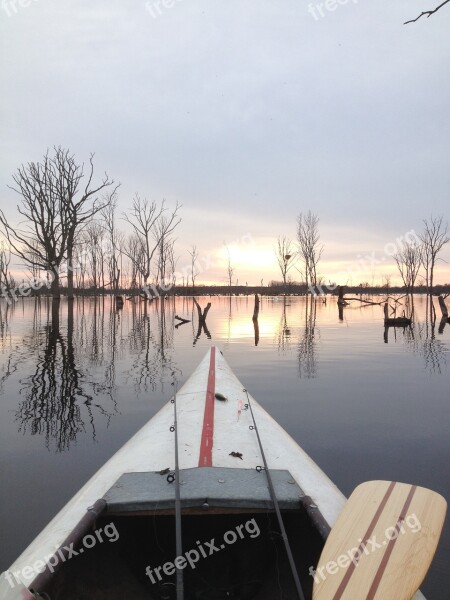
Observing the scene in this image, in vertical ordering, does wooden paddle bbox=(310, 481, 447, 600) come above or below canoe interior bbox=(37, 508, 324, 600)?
above

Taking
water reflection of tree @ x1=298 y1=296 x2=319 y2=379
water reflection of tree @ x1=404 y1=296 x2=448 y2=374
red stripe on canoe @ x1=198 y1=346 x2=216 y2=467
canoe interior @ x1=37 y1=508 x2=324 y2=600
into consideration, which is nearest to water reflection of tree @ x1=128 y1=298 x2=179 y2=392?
red stripe on canoe @ x1=198 y1=346 x2=216 y2=467

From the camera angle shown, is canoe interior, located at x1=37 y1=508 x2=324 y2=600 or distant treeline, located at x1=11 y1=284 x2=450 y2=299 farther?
distant treeline, located at x1=11 y1=284 x2=450 y2=299

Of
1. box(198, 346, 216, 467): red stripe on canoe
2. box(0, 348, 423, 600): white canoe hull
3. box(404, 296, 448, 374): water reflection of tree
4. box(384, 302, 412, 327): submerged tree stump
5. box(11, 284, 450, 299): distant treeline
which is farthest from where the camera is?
box(11, 284, 450, 299): distant treeline

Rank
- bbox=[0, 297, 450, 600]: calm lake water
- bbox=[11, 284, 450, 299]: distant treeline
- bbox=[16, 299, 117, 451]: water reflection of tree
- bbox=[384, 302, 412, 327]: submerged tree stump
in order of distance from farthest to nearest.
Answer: bbox=[11, 284, 450, 299]: distant treeline < bbox=[384, 302, 412, 327]: submerged tree stump < bbox=[16, 299, 117, 451]: water reflection of tree < bbox=[0, 297, 450, 600]: calm lake water

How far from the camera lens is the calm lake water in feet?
12.8

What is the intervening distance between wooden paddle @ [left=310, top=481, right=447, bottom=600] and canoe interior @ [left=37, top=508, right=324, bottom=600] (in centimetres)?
36

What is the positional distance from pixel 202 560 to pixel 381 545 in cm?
126

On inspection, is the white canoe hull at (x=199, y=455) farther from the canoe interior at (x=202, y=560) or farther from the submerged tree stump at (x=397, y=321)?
the submerged tree stump at (x=397, y=321)

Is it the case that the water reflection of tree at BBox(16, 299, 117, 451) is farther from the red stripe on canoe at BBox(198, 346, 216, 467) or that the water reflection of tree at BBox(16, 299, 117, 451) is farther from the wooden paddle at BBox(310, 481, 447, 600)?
the wooden paddle at BBox(310, 481, 447, 600)

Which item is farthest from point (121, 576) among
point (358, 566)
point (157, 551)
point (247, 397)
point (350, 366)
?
point (350, 366)

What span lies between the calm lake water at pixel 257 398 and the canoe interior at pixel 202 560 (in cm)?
85

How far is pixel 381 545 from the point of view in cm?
201

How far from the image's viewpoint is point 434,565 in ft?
8.97

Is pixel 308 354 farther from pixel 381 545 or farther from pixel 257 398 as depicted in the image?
pixel 381 545
